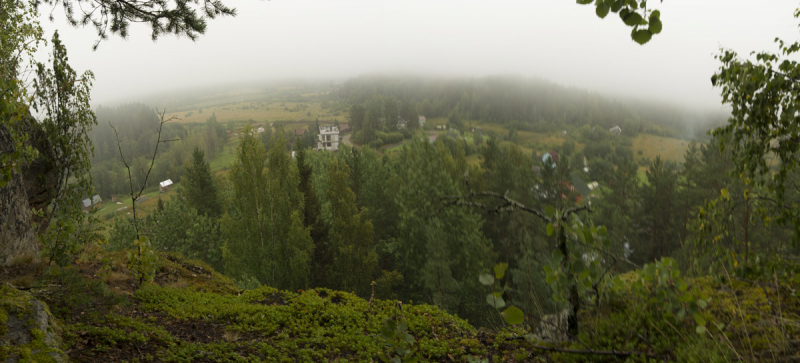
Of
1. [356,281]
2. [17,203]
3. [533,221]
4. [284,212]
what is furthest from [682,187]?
[17,203]

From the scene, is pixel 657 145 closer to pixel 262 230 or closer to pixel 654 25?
pixel 262 230

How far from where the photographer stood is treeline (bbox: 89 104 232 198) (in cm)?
6576

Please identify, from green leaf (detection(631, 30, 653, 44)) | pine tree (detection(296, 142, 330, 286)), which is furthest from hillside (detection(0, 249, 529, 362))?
pine tree (detection(296, 142, 330, 286))

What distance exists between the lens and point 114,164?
235 ft

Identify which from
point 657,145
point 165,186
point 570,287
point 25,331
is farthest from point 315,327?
point 657,145

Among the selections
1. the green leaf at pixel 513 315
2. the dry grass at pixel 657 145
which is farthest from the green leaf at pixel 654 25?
the dry grass at pixel 657 145

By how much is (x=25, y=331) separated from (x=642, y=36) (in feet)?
16.1

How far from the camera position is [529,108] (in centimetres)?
11606

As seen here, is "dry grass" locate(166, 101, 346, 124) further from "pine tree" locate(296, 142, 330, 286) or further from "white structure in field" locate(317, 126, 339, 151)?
"pine tree" locate(296, 142, 330, 286)

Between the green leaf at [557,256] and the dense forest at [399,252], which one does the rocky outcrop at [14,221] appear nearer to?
the dense forest at [399,252]

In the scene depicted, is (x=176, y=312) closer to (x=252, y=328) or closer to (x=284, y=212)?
(x=252, y=328)

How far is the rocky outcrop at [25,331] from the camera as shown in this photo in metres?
2.83

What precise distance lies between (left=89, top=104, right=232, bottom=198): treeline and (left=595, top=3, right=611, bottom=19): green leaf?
66.7m

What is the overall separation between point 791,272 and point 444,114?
11699cm
